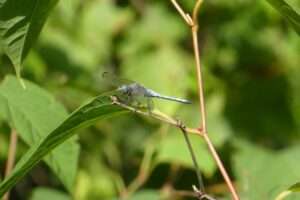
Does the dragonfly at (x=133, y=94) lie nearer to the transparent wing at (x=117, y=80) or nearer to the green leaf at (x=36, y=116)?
the transparent wing at (x=117, y=80)

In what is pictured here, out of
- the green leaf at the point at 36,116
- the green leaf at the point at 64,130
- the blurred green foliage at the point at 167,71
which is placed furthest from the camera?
the blurred green foliage at the point at 167,71

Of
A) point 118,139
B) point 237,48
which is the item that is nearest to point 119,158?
point 118,139

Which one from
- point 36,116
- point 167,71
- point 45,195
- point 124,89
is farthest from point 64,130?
point 167,71

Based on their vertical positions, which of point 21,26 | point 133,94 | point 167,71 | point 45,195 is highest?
point 21,26

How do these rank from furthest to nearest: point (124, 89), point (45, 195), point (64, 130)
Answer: point (45, 195) < point (124, 89) < point (64, 130)

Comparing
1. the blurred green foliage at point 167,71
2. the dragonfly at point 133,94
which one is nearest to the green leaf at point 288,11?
the dragonfly at point 133,94

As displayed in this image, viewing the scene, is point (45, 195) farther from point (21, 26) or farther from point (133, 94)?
point (21, 26)

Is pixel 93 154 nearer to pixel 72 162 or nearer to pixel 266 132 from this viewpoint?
pixel 266 132
